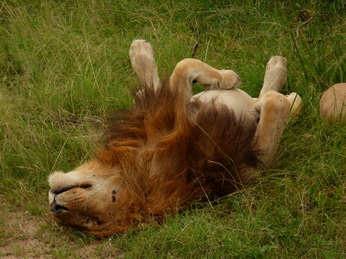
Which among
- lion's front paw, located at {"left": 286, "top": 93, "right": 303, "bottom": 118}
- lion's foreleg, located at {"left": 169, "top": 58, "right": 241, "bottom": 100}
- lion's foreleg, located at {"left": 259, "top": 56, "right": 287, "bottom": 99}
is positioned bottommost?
lion's front paw, located at {"left": 286, "top": 93, "right": 303, "bottom": 118}

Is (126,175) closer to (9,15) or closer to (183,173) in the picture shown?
→ (183,173)

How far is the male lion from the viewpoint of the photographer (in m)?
4.19

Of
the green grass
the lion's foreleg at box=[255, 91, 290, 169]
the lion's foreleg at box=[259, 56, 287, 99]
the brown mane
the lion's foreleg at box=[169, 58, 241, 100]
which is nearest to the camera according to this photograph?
the green grass

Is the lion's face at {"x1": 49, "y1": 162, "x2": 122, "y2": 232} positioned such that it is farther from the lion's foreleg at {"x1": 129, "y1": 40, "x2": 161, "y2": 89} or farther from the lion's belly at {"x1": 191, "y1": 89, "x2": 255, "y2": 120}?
the lion's foreleg at {"x1": 129, "y1": 40, "x2": 161, "y2": 89}

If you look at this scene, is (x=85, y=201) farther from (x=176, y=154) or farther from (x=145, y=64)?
(x=145, y=64)

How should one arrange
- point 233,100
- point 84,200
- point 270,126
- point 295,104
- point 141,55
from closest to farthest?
1. point 84,200
2. point 270,126
3. point 233,100
4. point 295,104
5. point 141,55

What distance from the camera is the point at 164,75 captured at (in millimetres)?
5020

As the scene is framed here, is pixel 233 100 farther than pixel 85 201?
Yes

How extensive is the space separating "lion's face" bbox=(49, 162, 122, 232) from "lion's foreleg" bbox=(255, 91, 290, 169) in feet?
2.96

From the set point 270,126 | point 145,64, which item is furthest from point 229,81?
point 145,64

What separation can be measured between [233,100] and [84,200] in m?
1.28

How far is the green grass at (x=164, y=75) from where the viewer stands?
4.11 meters

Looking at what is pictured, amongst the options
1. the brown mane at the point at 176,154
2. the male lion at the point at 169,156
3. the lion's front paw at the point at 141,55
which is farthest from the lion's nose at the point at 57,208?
the lion's front paw at the point at 141,55

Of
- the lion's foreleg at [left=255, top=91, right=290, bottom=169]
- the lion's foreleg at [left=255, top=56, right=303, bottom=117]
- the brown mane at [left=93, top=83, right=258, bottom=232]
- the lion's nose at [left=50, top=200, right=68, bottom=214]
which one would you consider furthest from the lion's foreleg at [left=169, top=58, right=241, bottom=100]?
the lion's nose at [left=50, top=200, right=68, bottom=214]
